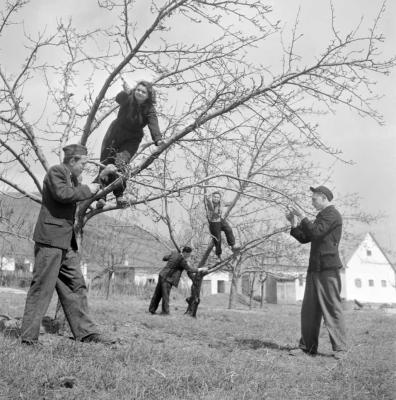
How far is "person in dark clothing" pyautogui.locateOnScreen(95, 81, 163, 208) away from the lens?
5.64m

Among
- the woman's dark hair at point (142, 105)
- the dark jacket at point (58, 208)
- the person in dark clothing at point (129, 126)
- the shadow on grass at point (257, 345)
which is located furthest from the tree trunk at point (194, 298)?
the dark jacket at point (58, 208)

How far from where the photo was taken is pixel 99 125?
688 cm

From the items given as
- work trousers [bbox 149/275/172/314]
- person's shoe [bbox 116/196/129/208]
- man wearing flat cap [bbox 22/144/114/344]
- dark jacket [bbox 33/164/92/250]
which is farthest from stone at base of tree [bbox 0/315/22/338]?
work trousers [bbox 149/275/172/314]

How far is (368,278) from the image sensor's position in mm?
50000

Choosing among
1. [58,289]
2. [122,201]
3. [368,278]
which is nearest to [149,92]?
[122,201]

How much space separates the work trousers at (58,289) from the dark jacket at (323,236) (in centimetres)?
252

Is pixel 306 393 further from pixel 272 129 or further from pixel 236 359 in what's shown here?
pixel 272 129

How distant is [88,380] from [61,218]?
1.75 m

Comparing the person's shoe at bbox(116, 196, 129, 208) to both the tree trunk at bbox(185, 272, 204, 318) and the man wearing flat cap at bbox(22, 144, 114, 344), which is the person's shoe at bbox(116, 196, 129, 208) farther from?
the tree trunk at bbox(185, 272, 204, 318)

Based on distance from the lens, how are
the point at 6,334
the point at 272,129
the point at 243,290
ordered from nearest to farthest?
the point at 6,334, the point at 272,129, the point at 243,290

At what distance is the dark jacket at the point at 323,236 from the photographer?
5602mm

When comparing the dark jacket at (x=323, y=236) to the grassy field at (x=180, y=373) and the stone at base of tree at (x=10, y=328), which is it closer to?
the grassy field at (x=180, y=373)

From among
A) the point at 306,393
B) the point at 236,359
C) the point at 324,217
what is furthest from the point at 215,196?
the point at 306,393

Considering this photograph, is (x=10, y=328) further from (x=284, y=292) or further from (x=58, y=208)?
(x=284, y=292)
